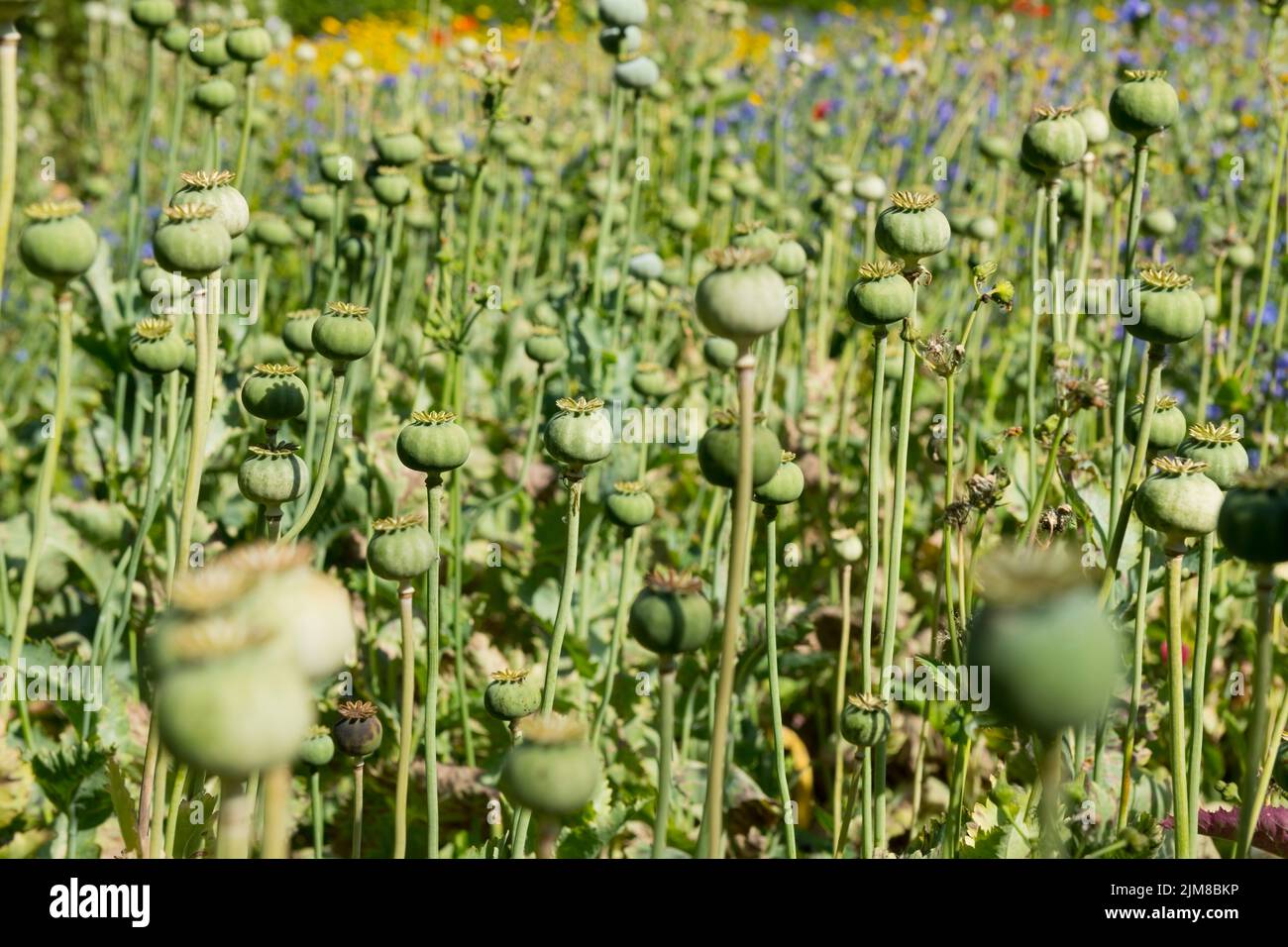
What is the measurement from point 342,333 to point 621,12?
4.30ft

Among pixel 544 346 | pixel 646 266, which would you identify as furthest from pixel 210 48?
pixel 646 266

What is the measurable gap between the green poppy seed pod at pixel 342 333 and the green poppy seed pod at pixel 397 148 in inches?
31.0

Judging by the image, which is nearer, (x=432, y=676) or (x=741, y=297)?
(x=741, y=297)

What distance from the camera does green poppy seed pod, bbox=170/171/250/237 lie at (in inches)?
56.8

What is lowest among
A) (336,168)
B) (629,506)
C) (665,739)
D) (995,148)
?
(665,739)

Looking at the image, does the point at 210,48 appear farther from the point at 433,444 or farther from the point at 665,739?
the point at 665,739

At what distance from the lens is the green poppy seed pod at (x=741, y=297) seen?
1.05 meters

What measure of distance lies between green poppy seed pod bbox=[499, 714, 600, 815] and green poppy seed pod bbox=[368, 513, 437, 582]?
41 centimetres

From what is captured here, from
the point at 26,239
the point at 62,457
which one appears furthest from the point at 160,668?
the point at 62,457

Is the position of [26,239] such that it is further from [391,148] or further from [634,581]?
[634,581]

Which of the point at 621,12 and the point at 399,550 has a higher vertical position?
the point at 621,12

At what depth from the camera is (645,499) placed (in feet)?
5.51

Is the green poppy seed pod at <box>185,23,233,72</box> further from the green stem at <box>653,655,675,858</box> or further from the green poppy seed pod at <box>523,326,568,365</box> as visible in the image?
the green stem at <box>653,655,675,858</box>

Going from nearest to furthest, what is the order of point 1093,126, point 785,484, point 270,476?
1. point 270,476
2. point 785,484
3. point 1093,126
